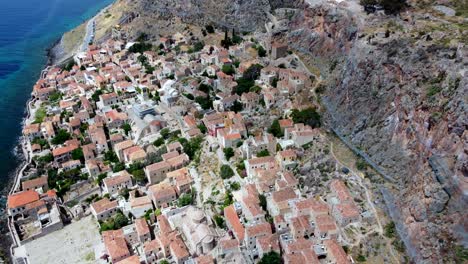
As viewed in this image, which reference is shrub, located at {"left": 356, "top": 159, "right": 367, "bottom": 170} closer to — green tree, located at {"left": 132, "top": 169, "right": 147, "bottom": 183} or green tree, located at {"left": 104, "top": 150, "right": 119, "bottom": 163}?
green tree, located at {"left": 132, "top": 169, "right": 147, "bottom": 183}

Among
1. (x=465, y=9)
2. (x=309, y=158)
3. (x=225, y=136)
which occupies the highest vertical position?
(x=465, y=9)

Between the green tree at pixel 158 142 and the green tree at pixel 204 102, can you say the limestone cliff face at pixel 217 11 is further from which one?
the green tree at pixel 158 142

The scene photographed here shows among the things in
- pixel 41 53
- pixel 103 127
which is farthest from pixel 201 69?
pixel 41 53

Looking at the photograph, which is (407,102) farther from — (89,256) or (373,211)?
(89,256)

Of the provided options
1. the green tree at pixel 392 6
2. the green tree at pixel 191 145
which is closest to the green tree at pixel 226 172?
the green tree at pixel 191 145

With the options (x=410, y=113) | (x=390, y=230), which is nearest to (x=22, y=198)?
(x=390, y=230)

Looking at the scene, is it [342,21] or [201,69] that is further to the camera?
[201,69]

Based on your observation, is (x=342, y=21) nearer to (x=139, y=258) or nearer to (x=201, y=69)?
(x=201, y=69)
